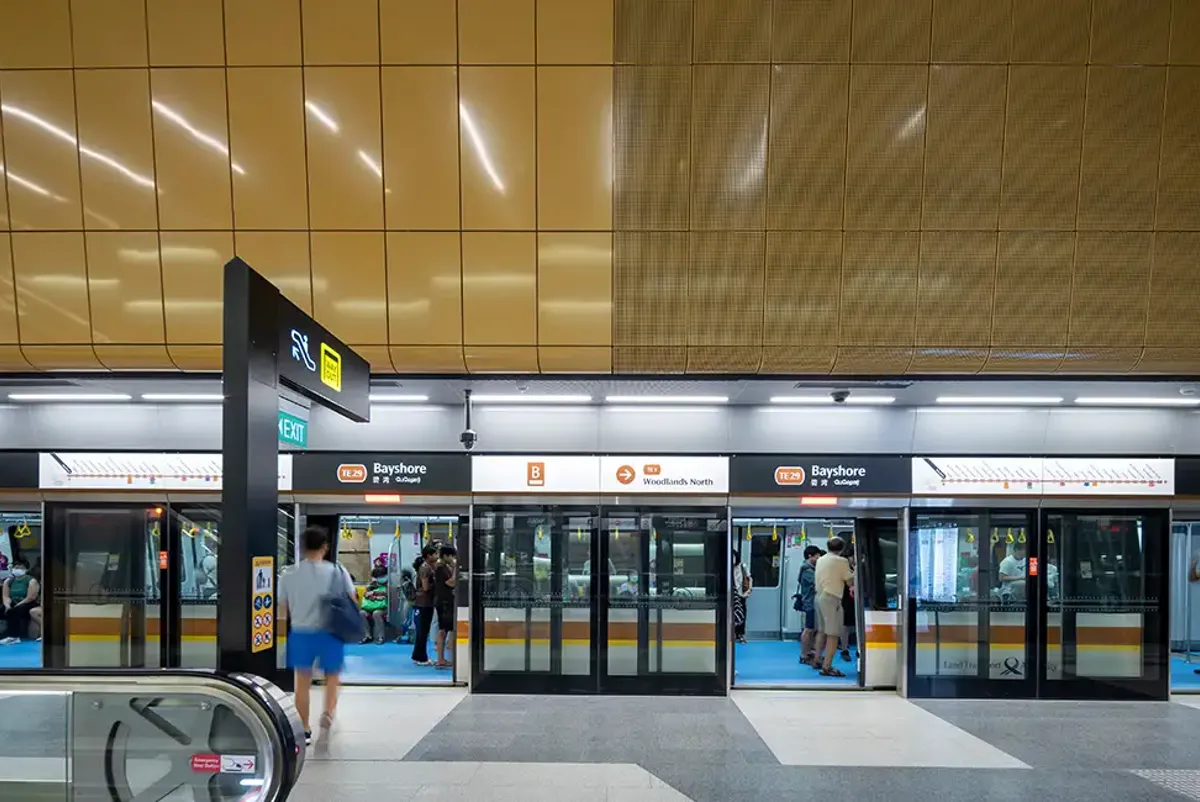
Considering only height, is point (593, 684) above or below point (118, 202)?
below

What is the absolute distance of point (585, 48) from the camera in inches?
239

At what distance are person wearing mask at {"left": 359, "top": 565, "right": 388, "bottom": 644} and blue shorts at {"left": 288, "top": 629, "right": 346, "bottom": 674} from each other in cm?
468

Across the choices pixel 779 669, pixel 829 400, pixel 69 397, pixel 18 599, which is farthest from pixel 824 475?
pixel 18 599

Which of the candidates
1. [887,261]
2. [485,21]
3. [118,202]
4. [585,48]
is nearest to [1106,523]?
[887,261]

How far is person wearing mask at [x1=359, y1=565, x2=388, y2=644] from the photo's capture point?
431 inches

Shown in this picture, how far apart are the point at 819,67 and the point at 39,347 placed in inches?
266

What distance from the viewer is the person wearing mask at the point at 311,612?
20.6 feet

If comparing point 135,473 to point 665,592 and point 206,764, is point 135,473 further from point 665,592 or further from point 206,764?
point 206,764

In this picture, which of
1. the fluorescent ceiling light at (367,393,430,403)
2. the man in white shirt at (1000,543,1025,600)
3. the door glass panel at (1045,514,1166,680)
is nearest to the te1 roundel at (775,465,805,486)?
the man in white shirt at (1000,543,1025,600)

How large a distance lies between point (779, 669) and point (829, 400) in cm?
345

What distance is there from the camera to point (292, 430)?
4.07m

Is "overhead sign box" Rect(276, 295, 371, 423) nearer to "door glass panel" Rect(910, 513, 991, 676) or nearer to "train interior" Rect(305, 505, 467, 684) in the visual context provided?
"train interior" Rect(305, 505, 467, 684)

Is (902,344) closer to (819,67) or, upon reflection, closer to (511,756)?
(819,67)

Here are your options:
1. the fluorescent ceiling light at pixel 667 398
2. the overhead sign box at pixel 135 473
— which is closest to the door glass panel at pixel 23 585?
the overhead sign box at pixel 135 473
